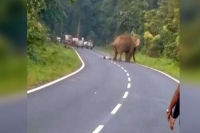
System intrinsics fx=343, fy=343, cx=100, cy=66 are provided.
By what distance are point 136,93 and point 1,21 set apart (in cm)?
137

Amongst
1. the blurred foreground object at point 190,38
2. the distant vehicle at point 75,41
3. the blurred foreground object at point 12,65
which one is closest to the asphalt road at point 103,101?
the distant vehicle at point 75,41

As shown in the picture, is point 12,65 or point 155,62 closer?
point 12,65

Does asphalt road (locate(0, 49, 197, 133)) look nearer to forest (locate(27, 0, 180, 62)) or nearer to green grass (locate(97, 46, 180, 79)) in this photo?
green grass (locate(97, 46, 180, 79))

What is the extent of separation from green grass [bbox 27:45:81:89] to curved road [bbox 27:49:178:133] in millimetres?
73

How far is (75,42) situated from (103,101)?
0.48m

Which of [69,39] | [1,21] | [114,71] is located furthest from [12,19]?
[114,71]

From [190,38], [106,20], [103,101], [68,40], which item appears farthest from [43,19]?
[190,38]

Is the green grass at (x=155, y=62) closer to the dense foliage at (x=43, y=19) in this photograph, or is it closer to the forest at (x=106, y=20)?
the forest at (x=106, y=20)

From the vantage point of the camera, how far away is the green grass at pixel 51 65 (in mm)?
2102

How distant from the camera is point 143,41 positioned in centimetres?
237

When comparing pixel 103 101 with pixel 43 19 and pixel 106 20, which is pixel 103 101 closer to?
pixel 106 20

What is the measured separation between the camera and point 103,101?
2.52 m

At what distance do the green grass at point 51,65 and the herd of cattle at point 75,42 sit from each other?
0.05 meters

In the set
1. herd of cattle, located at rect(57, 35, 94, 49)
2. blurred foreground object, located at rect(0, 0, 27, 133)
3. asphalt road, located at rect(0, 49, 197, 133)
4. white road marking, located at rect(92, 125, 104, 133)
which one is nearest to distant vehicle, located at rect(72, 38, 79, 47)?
herd of cattle, located at rect(57, 35, 94, 49)
